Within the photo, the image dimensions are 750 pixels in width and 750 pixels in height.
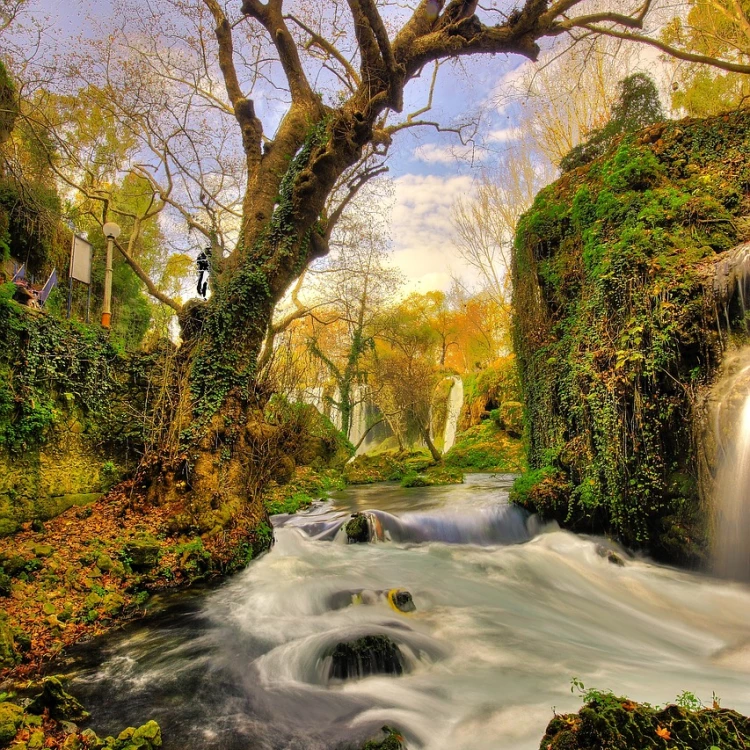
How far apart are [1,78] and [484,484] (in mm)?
17235

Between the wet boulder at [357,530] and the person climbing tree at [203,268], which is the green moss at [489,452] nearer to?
the wet boulder at [357,530]

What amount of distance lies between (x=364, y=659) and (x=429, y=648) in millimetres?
806

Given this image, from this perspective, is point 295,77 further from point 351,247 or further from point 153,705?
point 153,705

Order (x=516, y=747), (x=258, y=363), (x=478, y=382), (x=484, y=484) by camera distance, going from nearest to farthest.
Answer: (x=516, y=747) → (x=258, y=363) → (x=484, y=484) → (x=478, y=382)

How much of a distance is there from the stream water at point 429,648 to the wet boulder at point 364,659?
9cm

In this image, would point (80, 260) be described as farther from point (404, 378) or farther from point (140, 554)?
point (404, 378)

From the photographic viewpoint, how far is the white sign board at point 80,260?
8.75 m

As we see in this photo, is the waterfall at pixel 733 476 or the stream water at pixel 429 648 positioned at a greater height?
the waterfall at pixel 733 476

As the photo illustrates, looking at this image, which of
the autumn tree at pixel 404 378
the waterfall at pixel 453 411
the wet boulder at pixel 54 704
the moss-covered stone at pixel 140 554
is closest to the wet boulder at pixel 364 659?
the wet boulder at pixel 54 704

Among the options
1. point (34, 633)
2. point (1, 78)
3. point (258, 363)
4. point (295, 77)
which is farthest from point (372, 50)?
point (1, 78)

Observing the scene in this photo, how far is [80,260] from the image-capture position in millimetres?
8984

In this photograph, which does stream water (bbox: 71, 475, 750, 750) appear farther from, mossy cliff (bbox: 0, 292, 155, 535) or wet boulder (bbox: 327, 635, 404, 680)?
mossy cliff (bbox: 0, 292, 155, 535)

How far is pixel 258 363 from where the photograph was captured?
7.86 meters

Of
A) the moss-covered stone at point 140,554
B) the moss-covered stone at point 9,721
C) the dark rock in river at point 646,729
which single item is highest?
the dark rock in river at point 646,729
